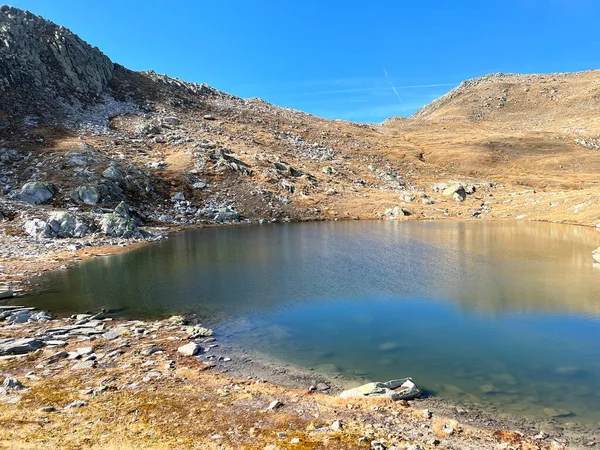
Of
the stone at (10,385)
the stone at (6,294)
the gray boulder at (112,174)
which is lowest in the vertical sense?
the stone at (10,385)

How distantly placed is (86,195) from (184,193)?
55.5 feet

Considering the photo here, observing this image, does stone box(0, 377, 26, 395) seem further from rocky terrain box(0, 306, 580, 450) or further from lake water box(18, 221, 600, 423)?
lake water box(18, 221, 600, 423)

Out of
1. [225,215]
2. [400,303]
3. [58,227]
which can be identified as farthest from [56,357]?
[225,215]

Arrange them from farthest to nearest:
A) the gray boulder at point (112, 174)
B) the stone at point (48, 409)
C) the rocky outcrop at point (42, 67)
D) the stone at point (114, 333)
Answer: the rocky outcrop at point (42, 67) < the gray boulder at point (112, 174) < the stone at point (114, 333) < the stone at point (48, 409)

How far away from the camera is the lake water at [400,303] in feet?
52.4

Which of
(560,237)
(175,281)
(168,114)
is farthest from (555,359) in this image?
(168,114)

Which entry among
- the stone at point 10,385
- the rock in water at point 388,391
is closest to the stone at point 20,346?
the stone at point 10,385

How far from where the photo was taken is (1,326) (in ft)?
69.9

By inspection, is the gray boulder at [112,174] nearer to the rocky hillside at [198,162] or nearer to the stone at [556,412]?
the rocky hillside at [198,162]

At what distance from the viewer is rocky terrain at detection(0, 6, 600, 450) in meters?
12.0

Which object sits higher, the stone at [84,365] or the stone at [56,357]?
the stone at [56,357]

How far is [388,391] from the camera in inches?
545

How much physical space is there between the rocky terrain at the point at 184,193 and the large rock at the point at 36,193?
0.67ft

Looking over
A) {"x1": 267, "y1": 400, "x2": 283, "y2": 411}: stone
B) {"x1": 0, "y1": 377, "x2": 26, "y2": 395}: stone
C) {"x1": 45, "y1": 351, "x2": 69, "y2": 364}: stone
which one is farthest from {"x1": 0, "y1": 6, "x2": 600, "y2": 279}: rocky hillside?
{"x1": 267, "y1": 400, "x2": 283, "y2": 411}: stone
